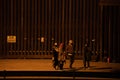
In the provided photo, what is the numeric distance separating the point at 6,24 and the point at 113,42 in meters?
7.79

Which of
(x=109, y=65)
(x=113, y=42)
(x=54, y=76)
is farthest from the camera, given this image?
(x=113, y=42)

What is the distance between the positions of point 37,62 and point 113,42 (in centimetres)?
558

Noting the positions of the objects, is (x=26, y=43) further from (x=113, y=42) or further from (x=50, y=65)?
(x=113, y=42)

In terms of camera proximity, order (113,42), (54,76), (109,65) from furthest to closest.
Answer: (113,42), (109,65), (54,76)

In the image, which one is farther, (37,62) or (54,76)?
(37,62)

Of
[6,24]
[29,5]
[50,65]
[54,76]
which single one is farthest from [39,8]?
[54,76]

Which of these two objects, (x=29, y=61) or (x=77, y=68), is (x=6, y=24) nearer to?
(x=29, y=61)

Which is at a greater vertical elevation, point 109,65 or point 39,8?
point 39,8

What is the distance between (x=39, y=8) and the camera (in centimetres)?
3061

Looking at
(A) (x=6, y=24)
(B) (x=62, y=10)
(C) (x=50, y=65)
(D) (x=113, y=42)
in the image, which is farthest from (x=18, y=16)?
(D) (x=113, y=42)

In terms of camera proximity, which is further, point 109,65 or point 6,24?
point 6,24

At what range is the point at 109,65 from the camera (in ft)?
91.7

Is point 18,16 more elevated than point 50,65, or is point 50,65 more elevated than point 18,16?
point 18,16

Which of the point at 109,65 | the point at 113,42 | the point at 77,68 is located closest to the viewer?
the point at 77,68
